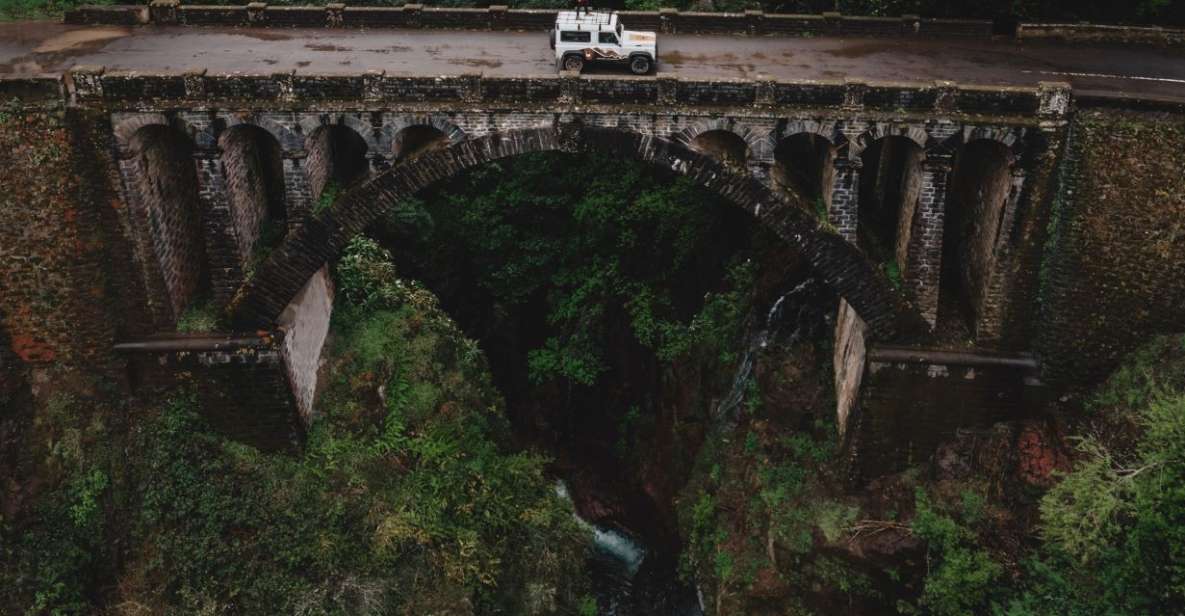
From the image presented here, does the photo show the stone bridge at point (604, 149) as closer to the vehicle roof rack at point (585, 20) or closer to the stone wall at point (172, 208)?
the stone wall at point (172, 208)

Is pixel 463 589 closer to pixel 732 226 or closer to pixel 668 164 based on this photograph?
pixel 668 164

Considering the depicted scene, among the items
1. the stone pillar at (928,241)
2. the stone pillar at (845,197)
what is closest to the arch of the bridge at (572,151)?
the stone pillar at (845,197)

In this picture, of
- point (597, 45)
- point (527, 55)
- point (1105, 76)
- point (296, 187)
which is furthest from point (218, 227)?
point (1105, 76)

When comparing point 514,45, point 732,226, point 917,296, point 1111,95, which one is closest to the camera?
point 1111,95

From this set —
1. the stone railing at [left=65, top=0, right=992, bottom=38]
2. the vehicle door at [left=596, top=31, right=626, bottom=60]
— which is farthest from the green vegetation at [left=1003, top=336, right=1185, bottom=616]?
the vehicle door at [left=596, top=31, right=626, bottom=60]

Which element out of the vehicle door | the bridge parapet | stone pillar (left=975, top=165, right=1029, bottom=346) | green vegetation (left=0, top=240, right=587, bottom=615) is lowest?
green vegetation (left=0, top=240, right=587, bottom=615)

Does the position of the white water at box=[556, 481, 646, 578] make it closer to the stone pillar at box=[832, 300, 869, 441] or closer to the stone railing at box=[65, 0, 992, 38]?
the stone pillar at box=[832, 300, 869, 441]

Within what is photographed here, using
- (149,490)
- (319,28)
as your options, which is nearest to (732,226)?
(319,28)
